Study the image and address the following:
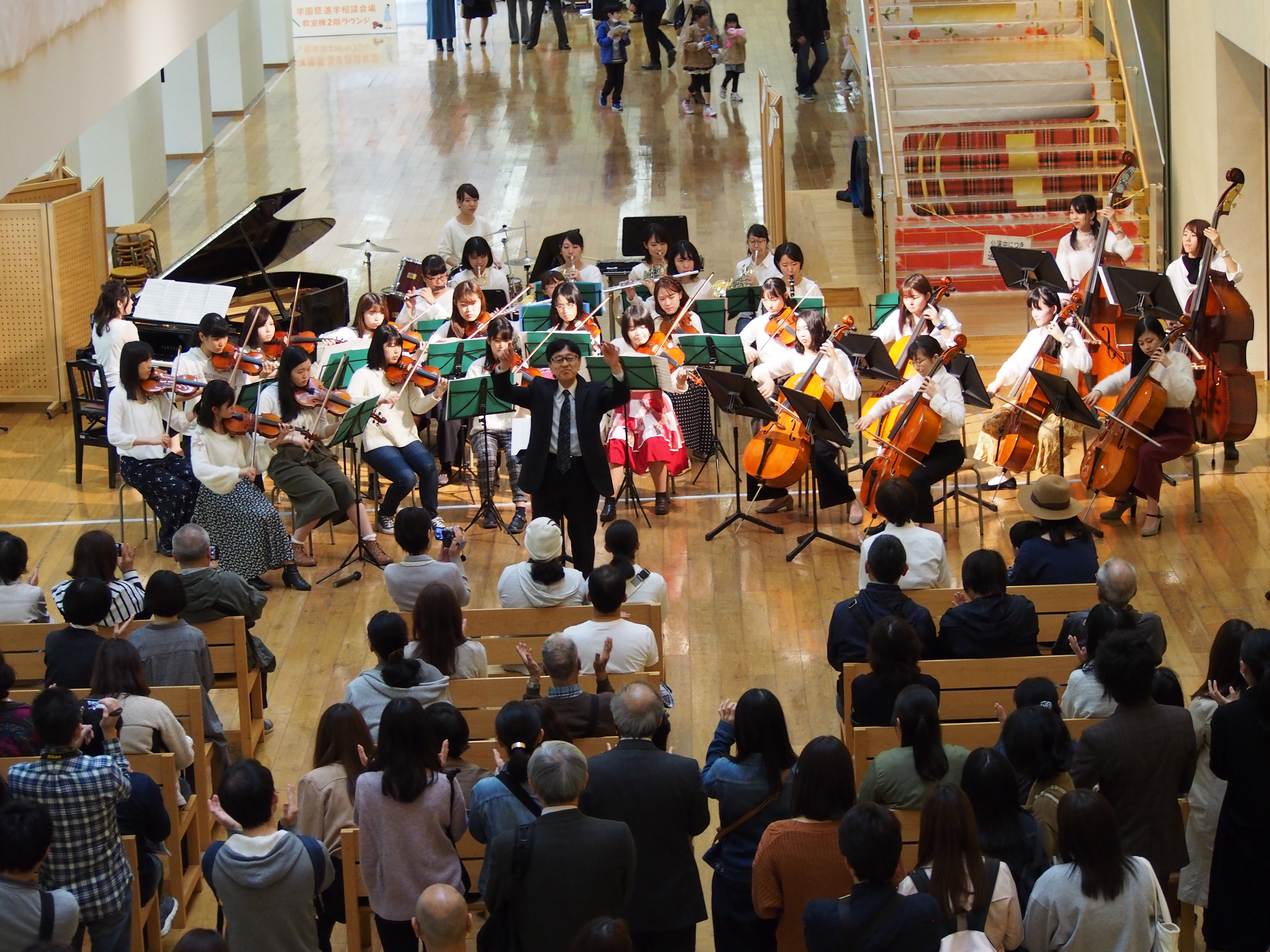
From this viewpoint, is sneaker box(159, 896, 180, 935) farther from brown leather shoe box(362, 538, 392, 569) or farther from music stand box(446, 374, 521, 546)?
brown leather shoe box(362, 538, 392, 569)

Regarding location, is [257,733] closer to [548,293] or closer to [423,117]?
[548,293]

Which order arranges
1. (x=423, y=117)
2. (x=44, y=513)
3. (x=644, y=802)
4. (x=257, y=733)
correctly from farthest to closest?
1. (x=423, y=117)
2. (x=44, y=513)
3. (x=257, y=733)
4. (x=644, y=802)

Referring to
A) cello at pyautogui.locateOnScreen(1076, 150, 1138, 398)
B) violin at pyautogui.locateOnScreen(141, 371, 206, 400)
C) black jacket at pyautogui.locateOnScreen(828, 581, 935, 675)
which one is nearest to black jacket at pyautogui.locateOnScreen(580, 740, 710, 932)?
black jacket at pyautogui.locateOnScreen(828, 581, 935, 675)

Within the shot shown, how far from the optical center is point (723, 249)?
526 inches

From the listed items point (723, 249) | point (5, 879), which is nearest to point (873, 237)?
point (723, 249)

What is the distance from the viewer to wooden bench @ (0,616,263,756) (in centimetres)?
561

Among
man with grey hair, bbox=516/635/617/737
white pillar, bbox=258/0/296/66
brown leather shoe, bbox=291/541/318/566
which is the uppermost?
white pillar, bbox=258/0/296/66

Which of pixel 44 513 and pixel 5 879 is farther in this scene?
pixel 44 513

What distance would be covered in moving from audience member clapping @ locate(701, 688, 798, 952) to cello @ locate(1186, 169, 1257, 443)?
15.5 ft

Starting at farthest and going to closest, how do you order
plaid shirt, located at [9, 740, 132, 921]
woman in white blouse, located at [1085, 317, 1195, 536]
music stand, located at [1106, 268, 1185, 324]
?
1. music stand, located at [1106, 268, 1185, 324]
2. woman in white blouse, located at [1085, 317, 1195, 536]
3. plaid shirt, located at [9, 740, 132, 921]

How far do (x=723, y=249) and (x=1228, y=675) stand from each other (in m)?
9.15

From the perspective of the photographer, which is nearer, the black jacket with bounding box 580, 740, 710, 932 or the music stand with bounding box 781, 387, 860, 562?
the black jacket with bounding box 580, 740, 710, 932

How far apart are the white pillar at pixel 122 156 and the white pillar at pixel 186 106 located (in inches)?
64.9

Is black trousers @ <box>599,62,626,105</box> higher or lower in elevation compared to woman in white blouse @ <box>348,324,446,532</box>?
higher
